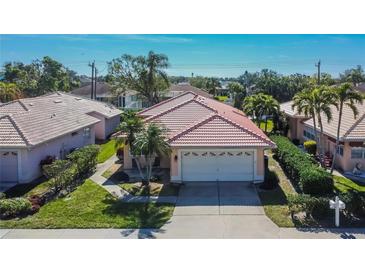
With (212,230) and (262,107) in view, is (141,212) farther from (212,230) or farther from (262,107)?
(262,107)

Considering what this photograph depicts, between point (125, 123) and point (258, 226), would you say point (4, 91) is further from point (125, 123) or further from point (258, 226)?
point (258, 226)

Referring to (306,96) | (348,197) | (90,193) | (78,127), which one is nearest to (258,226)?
(348,197)

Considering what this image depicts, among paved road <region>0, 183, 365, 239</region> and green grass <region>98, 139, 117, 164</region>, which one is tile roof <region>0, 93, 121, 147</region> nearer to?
green grass <region>98, 139, 117, 164</region>

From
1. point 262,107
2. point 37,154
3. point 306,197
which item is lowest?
point 306,197

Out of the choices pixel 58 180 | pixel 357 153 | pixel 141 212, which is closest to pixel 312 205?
pixel 141 212

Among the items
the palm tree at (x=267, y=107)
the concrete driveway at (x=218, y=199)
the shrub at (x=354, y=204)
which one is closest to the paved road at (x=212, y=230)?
the concrete driveway at (x=218, y=199)

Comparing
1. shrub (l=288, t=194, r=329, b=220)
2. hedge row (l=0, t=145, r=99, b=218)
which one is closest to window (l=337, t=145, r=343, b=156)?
shrub (l=288, t=194, r=329, b=220)
